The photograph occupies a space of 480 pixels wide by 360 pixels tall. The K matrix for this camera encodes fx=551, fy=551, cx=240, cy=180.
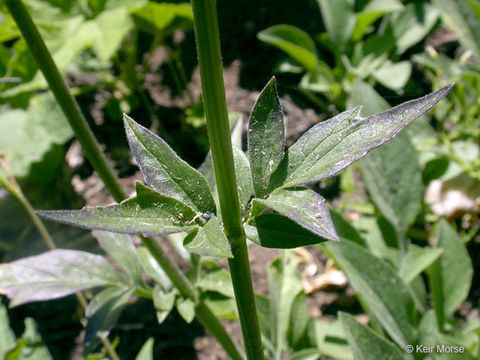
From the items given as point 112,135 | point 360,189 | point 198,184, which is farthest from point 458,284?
point 112,135

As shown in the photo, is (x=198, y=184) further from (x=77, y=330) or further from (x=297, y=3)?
(x=297, y=3)

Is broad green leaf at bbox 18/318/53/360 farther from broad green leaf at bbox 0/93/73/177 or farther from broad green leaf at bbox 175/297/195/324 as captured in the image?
broad green leaf at bbox 0/93/73/177

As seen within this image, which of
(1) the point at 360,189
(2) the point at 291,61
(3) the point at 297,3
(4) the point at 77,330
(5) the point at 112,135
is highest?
(3) the point at 297,3

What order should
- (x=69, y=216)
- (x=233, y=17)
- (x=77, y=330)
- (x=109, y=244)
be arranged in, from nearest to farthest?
(x=69, y=216) < (x=109, y=244) < (x=77, y=330) < (x=233, y=17)

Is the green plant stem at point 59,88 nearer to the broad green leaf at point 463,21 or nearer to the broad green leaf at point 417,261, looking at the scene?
the broad green leaf at point 417,261

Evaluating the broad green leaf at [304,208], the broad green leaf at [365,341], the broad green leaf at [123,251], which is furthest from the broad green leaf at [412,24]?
the broad green leaf at [304,208]

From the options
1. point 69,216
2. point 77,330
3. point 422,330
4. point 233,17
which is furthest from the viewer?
point 233,17

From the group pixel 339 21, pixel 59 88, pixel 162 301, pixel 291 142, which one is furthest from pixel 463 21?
pixel 59 88
